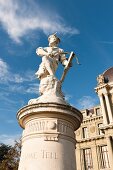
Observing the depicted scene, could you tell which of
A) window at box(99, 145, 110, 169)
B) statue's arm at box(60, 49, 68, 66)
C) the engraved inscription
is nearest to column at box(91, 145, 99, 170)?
window at box(99, 145, 110, 169)

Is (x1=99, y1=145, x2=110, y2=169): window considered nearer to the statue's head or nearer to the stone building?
the stone building

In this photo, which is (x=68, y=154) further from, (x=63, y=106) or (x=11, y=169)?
(x=11, y=169)

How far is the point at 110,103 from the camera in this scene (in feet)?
120

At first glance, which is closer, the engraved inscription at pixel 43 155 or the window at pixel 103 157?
the engraved inscription at pixel 43 155

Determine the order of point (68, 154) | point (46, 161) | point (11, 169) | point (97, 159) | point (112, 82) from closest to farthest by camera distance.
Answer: point (46, 161) → point (68, 154) → point (11, 169) → point (97, 159) → point (112, 82)

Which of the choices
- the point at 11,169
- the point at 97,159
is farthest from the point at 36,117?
the point at 97,159

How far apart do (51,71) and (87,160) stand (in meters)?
32.0

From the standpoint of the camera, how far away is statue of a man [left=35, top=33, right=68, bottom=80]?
681 centimetres

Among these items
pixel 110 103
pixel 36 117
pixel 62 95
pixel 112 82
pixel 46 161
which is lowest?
pixel 46 161

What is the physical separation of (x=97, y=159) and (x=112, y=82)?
511 inches

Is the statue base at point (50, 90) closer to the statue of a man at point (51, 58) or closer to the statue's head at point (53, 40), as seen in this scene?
the statue of a man at point (51, 58)

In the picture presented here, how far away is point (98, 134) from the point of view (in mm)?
36969

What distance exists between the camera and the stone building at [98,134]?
1326 inches

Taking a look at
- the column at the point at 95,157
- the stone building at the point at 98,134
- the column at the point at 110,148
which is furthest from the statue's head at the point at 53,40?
the column at the point at 95,157
